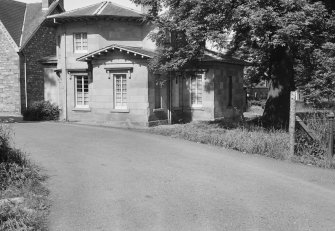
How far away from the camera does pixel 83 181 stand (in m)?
9.91

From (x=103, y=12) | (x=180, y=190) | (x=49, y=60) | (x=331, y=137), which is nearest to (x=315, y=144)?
(x=331, y=137)

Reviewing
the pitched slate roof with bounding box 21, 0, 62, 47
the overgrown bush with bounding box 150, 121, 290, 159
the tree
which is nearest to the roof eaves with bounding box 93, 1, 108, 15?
the tree

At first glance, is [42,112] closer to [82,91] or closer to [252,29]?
[82,91]

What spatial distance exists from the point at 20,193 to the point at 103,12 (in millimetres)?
20197

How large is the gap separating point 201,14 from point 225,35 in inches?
56.0

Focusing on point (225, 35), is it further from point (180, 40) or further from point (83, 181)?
point (83, 181)

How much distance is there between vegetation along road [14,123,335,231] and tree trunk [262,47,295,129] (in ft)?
27.0

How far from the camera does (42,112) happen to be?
28922mm

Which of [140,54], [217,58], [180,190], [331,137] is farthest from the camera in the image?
[217,58]

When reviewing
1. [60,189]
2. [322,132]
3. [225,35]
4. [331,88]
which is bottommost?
[60,189]

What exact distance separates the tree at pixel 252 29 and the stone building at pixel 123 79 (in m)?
4.03

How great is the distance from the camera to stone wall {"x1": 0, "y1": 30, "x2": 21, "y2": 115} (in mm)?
31253

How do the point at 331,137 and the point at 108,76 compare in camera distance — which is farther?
the point at 108,76

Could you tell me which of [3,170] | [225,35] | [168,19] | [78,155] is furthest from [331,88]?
[3,170]
